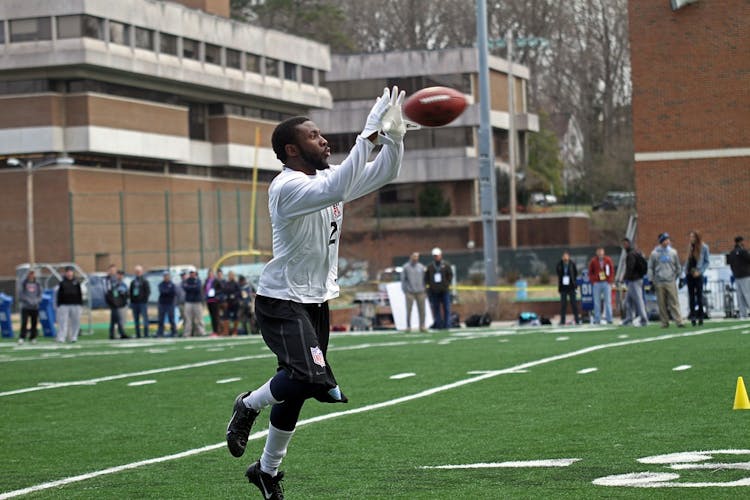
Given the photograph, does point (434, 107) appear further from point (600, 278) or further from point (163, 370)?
point (600, 278)

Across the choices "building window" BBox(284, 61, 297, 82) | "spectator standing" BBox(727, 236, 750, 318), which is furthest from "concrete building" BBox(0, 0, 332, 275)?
"spectator standing" BBox(727, 236, 750, 318)

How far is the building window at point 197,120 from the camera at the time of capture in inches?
2788

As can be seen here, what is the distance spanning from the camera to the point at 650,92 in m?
44.2

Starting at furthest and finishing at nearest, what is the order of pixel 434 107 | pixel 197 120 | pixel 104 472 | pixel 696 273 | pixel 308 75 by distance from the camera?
pixel 308 75, pixel 197 120, pixel 696 273, pixel 104 472, pixel 434 107

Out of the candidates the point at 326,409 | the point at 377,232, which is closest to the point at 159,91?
the point at 377,232

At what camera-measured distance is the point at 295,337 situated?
7480mm

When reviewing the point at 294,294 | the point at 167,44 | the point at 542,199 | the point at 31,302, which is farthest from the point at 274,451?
the point at 542,199

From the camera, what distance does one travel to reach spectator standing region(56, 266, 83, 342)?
3145 centimetres

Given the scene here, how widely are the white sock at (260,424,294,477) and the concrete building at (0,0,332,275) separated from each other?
152ft

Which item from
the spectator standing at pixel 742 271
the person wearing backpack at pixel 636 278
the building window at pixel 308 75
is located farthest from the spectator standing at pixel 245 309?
the building window at pixel 308 75

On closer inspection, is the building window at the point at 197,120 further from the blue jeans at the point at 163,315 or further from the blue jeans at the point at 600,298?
the blue jeans at the point at 600,298

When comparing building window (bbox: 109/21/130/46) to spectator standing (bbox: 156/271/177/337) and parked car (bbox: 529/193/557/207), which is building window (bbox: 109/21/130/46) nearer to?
spectator standing (bbox: 156/271/177/337)

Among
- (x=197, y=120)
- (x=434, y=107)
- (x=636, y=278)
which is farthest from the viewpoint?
(x=197, y=120)

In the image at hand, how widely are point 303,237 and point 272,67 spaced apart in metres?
69.3
